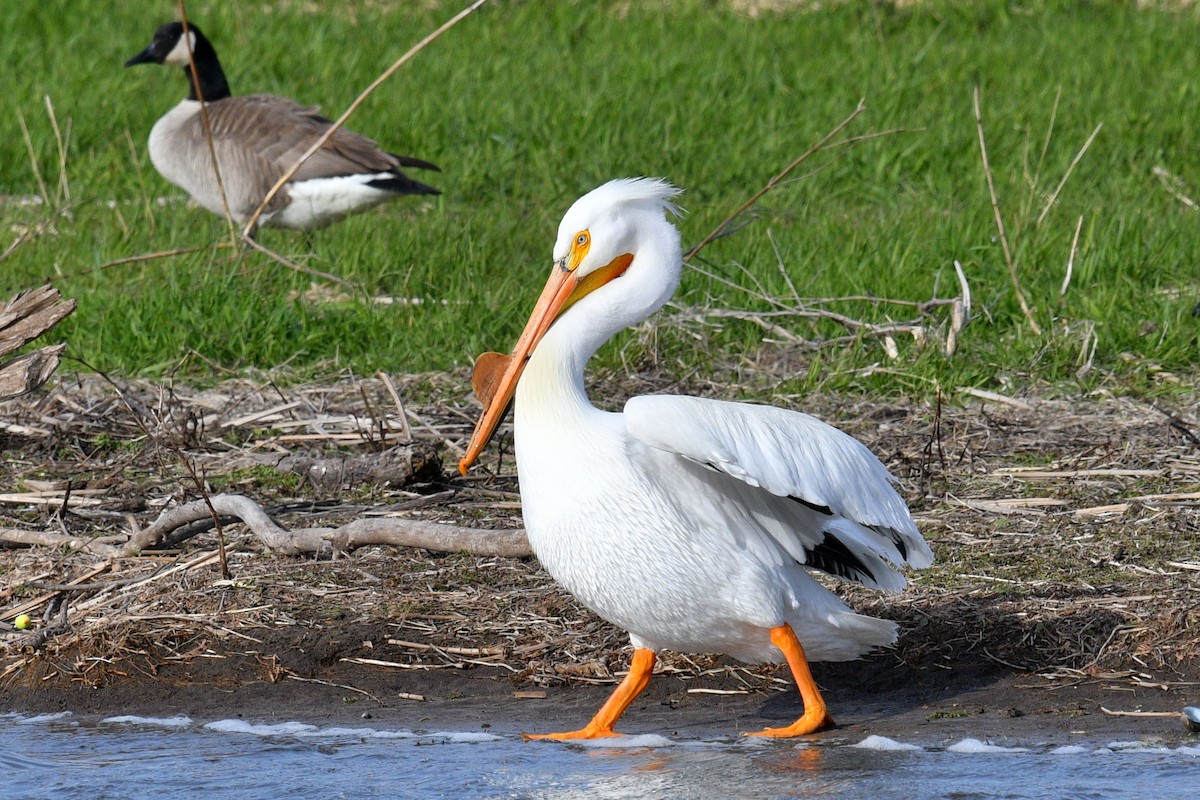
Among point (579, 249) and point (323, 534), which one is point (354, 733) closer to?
point (323, 534)

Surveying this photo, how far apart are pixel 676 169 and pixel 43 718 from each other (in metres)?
5.61

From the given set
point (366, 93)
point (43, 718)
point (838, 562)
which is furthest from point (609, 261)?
point (366, 93)

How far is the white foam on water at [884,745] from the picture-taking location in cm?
343

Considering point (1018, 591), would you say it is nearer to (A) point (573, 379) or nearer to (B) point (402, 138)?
(A) point (573, 379)

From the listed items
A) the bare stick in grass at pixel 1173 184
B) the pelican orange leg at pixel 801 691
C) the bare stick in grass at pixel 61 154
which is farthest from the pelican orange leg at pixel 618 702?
the bare stick in grass at pixel 1173 184

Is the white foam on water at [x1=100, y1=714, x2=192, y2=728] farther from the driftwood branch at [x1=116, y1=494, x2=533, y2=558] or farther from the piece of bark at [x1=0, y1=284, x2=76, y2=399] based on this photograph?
the piece of bark at [x1=0, y1=284, x2=76, y2=399]

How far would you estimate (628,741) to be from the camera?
354 centimetres

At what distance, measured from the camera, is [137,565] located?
4457 millimetres

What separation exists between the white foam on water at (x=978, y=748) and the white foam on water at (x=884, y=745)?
0.24 ft

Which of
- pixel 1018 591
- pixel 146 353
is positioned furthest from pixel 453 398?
pixel 1018 591

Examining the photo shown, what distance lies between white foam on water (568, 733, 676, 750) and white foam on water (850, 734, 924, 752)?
0.42 m

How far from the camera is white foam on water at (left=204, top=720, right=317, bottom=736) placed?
3.68m

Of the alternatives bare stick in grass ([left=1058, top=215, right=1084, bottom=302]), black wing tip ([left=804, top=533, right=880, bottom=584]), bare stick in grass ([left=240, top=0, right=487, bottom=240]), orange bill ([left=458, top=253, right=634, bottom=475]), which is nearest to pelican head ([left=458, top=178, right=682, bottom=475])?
orange bill ([left=458, top=253, right=634, bottom=475])

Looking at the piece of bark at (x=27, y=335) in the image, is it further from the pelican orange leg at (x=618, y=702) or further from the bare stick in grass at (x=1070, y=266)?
the bare stick in grass at (x=1070, y=266)
